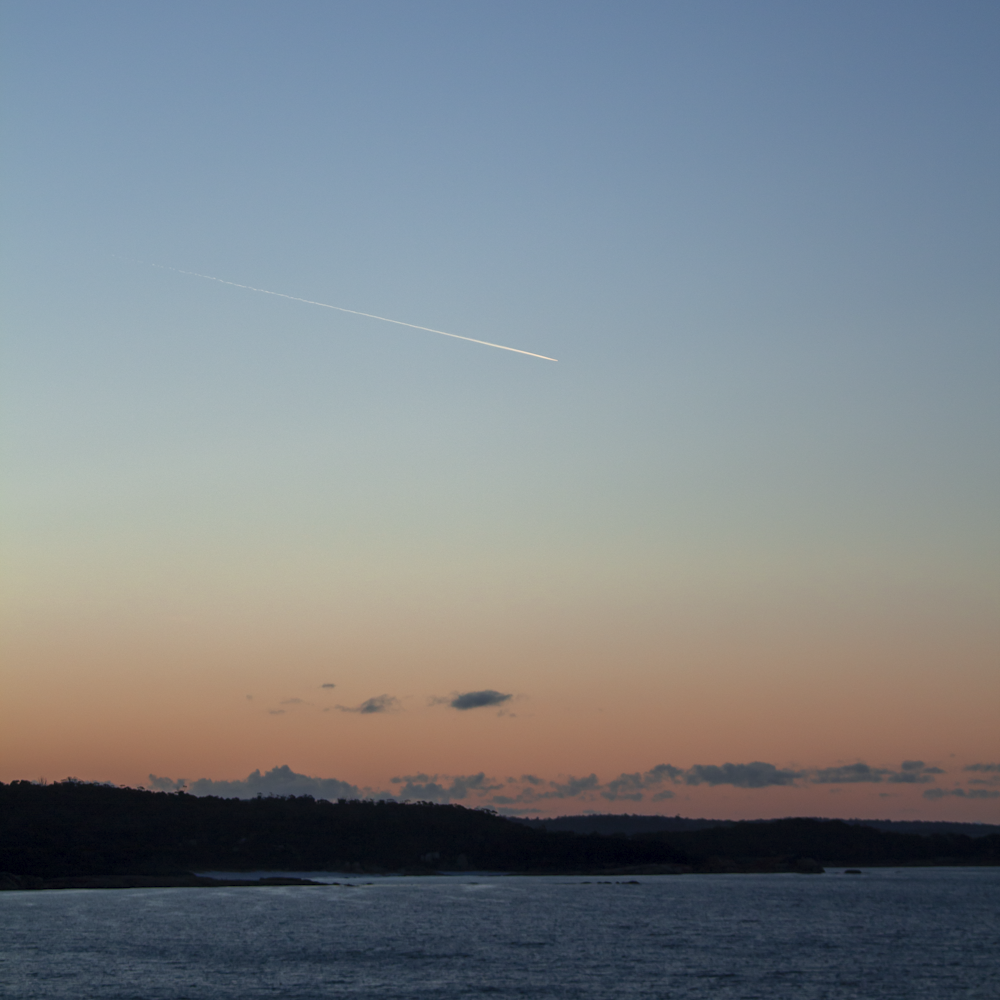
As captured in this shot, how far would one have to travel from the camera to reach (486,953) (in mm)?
118250

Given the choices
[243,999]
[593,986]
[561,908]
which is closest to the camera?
[243,999]

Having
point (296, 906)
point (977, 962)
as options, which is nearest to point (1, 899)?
point (296, 906)

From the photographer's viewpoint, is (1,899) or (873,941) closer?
(873,941)

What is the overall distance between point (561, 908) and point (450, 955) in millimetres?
82652

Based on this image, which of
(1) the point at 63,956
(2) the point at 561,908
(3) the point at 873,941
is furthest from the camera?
(2) the point at 561,908

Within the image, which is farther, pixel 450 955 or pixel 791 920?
pixel 791 920

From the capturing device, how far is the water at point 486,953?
299 ft

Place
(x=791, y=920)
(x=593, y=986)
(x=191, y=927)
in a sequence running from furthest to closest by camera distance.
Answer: (x=791, y=920)
(x=191, y=927)
(x=593, y=986)

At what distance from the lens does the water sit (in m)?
91.2

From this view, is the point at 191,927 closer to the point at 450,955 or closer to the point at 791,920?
A: the point at 450,955

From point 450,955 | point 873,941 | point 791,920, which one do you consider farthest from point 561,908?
point 450,955

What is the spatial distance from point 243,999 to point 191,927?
6683cm

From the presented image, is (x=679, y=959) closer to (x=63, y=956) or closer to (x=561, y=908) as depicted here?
(x=63, y=956)

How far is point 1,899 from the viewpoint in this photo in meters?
196
